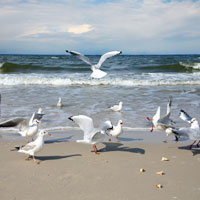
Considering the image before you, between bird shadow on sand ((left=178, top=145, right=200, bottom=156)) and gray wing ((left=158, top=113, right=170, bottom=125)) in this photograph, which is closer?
bird shadow on sand ((left=178, top=145, right=200, bottom=156))

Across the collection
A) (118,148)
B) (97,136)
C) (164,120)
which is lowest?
(118,148)

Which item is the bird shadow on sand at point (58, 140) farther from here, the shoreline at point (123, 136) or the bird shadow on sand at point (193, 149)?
the bird shadow on sand at point (193, 149)

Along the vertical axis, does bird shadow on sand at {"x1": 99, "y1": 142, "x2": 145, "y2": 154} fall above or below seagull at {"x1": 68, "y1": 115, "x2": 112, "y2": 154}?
below

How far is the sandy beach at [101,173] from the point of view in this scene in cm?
359

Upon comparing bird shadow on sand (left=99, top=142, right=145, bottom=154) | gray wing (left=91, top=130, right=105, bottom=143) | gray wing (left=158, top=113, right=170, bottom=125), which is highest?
gray wing (left=158, top=113, right=170, bottom=125)

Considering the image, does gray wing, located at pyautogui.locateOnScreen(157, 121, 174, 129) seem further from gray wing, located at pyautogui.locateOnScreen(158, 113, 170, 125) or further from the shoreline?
the shoreline

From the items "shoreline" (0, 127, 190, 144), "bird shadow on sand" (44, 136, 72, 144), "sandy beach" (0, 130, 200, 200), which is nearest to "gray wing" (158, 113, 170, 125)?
"shoreline" (0, 127, 190, 144)

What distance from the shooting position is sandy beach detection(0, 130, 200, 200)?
3.59 meters

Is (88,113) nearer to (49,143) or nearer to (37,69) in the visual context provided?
(49,143)

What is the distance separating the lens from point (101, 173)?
4223 millimetres

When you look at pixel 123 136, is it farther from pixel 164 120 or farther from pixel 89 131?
pixel 89 131

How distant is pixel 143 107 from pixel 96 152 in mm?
4583

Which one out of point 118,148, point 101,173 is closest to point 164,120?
point 118,148

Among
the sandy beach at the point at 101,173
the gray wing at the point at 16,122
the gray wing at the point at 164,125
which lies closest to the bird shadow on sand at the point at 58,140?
the sandy beach at the point at 101,173
